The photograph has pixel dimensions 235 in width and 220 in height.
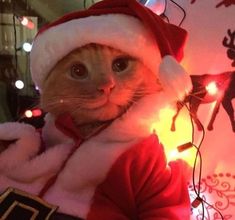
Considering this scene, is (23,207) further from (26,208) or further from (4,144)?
(4,144)

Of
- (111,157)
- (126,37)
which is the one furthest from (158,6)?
(111,157)

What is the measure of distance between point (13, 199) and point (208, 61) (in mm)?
486

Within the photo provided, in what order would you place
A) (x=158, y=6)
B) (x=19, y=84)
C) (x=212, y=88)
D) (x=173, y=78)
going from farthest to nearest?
(x=19, y=84)
(x=158, y=6)
(x=212, y=88)
(x=173, y=78)

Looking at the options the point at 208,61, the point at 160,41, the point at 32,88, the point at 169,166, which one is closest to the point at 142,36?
the point at 160,41

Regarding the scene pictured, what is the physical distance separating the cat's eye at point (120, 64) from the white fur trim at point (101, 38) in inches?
0.8

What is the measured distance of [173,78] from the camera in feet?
2.81

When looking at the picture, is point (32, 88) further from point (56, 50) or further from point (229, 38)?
point (229, 38)

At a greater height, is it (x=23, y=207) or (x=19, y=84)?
(x=19, y=84)

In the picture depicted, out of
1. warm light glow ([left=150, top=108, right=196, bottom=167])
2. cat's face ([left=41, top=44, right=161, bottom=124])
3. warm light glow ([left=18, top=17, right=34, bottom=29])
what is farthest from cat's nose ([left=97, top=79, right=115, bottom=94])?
warm light glow ([left=18, top=17, right=34, bottom=29])

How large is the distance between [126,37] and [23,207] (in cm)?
38

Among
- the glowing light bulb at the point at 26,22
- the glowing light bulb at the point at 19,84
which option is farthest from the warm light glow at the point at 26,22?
the glowing light bulb at the point at 19,84

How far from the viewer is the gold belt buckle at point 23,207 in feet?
2.81

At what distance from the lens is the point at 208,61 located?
978 millimetres

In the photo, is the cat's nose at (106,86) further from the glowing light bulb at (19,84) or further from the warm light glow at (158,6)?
the glowing light bulb at (19,84)
